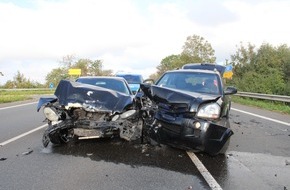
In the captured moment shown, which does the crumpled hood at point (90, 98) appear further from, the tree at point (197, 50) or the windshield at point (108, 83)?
the tree at point (197, 50)

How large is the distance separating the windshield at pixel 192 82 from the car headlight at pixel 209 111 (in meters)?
1.56

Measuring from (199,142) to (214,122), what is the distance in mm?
434

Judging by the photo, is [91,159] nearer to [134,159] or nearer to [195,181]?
Result: [134,159]

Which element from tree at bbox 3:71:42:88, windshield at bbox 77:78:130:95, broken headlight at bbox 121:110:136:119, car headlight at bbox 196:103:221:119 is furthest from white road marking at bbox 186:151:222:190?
tree at bbox 3:71:42:88

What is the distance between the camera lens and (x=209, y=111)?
19.8 ft

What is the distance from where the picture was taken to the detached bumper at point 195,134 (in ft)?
19.0

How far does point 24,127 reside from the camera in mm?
9719

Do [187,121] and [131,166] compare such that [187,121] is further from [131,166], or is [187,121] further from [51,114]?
[51,114]

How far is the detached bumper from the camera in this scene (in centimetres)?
580

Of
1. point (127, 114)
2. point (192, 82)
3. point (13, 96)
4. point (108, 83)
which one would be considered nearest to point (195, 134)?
point (127, 114)

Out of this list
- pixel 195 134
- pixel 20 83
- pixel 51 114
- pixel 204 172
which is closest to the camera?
pixel 204 172

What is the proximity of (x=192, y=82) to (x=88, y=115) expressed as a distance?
2588 mm

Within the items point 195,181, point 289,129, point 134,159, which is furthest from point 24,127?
point 289,129

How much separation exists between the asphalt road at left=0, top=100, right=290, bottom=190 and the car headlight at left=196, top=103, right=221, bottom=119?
2.56ft
